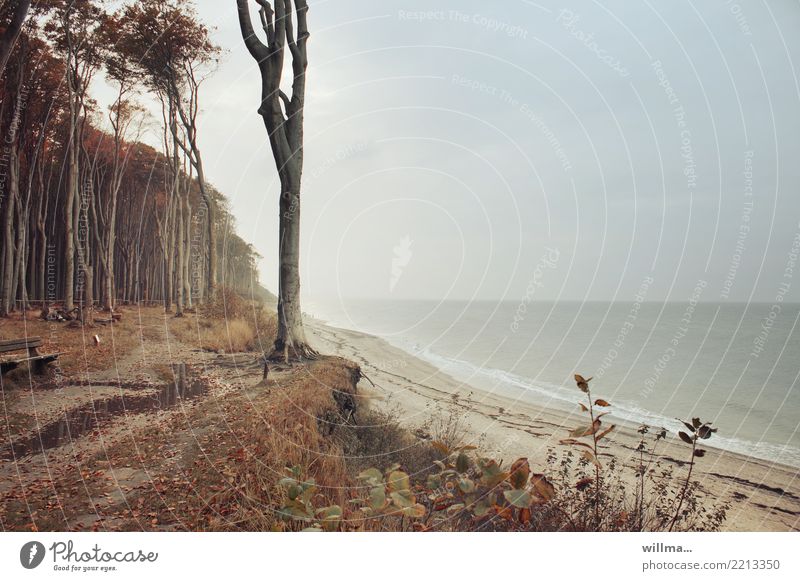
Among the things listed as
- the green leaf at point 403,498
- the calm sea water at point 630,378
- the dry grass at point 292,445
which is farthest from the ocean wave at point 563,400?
the green leaf at point 403,498

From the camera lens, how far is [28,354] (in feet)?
9.55

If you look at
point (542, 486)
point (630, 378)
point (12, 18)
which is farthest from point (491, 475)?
point (630, 378)

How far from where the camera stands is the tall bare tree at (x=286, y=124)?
3307 mm

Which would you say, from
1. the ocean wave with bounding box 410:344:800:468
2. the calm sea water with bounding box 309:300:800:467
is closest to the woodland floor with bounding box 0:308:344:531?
the calm sea water with bounding box 309:300:800:467

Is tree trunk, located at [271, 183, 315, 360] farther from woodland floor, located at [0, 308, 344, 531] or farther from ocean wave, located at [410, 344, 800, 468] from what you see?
ocean wave, located at [410, 344, 800, 468]

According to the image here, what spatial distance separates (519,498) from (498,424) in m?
1.91

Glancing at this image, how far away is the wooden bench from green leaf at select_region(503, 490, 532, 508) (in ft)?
10.2

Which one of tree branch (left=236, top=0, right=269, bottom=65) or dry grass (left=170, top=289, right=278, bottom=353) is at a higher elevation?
tree branch (left=236, top=0, right=269, bottom=65)

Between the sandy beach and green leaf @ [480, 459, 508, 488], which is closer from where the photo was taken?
green leaf @ [480, 459, 508, 488]

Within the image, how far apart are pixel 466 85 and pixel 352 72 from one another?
0.87m

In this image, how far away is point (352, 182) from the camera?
→ 3400 millimetres

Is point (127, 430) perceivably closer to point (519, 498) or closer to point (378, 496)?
point (378, 496)

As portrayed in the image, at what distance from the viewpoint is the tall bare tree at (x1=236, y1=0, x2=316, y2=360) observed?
331cm

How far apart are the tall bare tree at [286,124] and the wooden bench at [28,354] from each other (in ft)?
4.92
